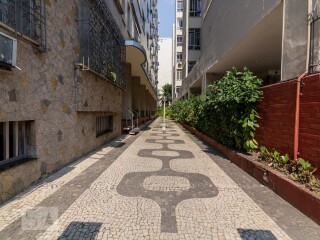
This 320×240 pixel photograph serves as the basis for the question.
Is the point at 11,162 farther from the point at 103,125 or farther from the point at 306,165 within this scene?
the point at 103,125

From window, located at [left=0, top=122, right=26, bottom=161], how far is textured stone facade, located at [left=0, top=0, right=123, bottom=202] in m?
0.11

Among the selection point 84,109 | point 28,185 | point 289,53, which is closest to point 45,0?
point 84,109

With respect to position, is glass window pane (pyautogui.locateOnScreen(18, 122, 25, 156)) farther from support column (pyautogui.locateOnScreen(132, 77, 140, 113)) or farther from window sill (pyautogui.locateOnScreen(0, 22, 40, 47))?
support column (pyautogui.locateOnScreen(132, 77, 140, 113))

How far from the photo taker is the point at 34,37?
4.16 meters

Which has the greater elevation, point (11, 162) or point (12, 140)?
point (12, 140)

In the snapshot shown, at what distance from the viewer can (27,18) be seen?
402 centimetres

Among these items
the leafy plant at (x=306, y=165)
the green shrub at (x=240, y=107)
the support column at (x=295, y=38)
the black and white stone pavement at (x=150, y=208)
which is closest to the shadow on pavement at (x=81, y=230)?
the black and white stone pavement at (x=150, y=208)

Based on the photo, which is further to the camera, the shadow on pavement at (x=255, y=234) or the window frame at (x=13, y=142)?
the window frame at (x=13, y=142)

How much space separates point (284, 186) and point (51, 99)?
4.69 m

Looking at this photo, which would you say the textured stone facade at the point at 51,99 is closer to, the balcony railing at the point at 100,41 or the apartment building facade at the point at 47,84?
the apartment building facade at the point at 47,84

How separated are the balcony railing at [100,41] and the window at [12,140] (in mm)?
2729

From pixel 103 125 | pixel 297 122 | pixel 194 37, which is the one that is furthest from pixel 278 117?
pixel 194 37

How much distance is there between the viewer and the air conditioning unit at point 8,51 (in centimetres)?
315

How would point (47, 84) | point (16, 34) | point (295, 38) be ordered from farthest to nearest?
1. point (295, 38)
2. point (47, 84)
3. point (16, 34)
